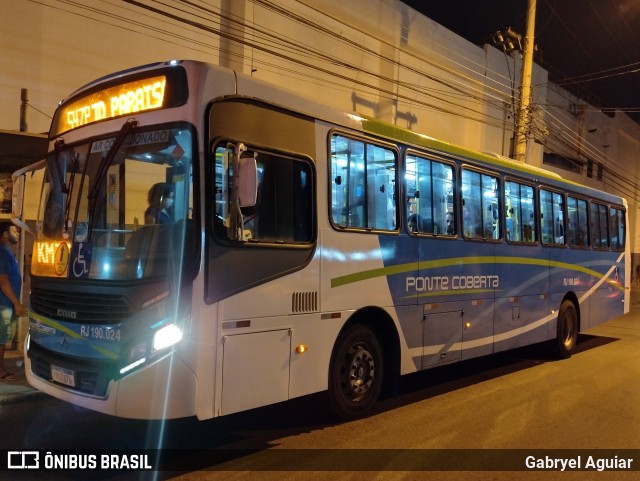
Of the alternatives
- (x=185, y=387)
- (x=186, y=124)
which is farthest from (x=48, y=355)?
(x=186, y=124)

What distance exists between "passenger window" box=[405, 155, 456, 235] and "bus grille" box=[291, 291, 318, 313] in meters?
1.84

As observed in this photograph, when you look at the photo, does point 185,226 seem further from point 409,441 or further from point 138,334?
point 409,441

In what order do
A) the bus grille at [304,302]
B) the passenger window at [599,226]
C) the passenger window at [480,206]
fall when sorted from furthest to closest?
the passenger window at [599,226] → the passenger window at [480,206] → the bus grille at [304,302]

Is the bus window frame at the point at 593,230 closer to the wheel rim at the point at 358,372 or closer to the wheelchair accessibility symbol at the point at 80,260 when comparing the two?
the wheel rim at the point at 358,372

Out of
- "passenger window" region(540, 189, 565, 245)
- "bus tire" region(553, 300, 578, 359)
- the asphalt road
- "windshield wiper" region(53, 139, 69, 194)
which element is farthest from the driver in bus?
"bus tire" region(553, 300, 578, 359)

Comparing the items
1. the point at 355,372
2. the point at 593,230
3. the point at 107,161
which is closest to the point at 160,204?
the point at 107,161

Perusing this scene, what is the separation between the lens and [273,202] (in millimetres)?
5117

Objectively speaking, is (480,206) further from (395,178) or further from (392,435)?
(392,435)

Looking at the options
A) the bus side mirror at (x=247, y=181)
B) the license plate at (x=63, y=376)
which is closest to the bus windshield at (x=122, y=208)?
the bus side mirror at (x=247, y=181)

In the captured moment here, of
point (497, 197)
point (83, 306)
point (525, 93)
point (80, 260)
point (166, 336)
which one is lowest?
point (166, 336)

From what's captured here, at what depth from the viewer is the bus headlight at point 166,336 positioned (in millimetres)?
4285

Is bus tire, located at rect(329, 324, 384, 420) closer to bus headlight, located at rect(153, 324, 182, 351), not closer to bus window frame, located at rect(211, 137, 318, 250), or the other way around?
bus window frame, located at rect(211, 137, 318, 250)

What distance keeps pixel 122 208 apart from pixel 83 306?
90cm

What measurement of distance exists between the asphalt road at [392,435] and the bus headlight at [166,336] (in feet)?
3.68
